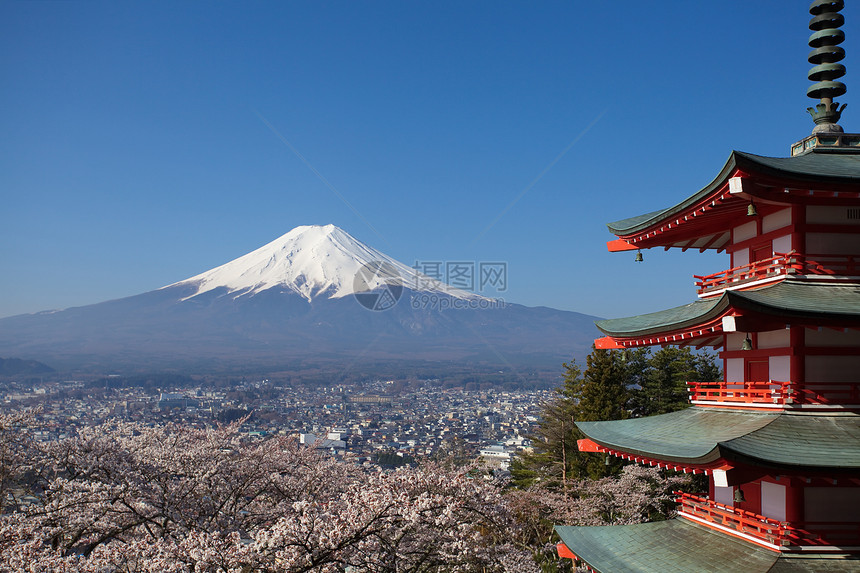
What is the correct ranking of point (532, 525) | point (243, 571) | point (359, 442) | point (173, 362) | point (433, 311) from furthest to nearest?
point (433, 311) → point (173, 362) → point (359, 442) → point (532, 525) → point (243, 571)

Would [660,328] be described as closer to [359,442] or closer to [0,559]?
[0,559]

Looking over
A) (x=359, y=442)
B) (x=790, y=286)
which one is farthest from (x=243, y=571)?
(x=359, y=442)

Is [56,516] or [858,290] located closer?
[858,290]

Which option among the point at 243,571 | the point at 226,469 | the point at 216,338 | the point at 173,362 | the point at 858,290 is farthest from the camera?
the point at 216,338

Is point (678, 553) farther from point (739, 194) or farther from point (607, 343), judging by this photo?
point (739, 194)

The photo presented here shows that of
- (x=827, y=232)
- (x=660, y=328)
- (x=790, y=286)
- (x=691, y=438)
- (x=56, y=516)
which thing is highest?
(x=827, y=232)

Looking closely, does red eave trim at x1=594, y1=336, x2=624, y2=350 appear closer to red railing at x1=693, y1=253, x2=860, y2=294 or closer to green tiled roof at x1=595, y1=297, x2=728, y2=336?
green tiled roof at x1=595, y1=297, x2=728, y2=336

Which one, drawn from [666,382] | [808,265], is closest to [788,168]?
[808,265]
